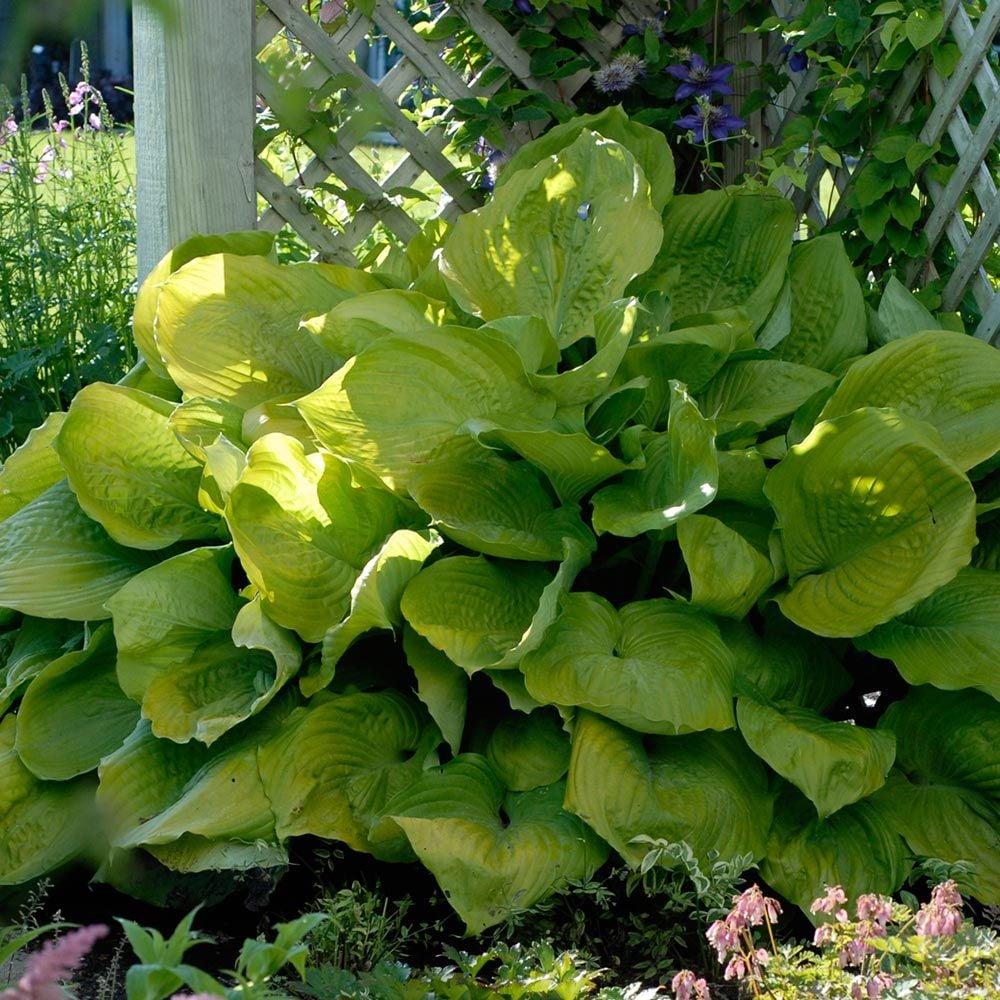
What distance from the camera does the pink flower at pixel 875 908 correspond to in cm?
151

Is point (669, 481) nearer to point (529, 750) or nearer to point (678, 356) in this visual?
point (678, 356)

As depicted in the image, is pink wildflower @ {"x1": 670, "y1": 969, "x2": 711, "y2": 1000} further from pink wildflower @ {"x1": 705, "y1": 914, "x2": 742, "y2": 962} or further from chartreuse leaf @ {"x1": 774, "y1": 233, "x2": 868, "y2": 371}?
chartreuse leaf @ {"x1": 774, "y1": 233, "x2": 868, "y2": 371}

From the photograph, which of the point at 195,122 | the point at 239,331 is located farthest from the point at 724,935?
the point at 195,122

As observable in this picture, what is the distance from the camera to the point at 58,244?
359cm

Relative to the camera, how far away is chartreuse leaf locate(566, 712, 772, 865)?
6.49 ft

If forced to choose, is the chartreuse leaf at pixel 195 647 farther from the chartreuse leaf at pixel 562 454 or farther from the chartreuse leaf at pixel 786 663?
the chartreuse leaf at pixel 786 663

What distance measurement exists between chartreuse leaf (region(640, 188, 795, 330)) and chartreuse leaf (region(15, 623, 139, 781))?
127cm

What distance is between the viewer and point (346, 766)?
2125 millimetres

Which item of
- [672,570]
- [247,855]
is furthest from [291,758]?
[672,570]

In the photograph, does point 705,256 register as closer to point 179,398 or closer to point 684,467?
point 684,467

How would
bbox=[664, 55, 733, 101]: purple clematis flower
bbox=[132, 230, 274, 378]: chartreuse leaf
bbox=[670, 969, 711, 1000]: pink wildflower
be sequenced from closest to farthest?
bbox=[670, 969, 711, 1000]: pink wildflower, bbox=[132, 230, 274, 378]: chartreuse leaf, bbox=[664, 55, 733, 101]: purple clematis flower

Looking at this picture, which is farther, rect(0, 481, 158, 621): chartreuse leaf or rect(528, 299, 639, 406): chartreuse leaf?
rect(0, 481, 158, 621): chartreuse leaf

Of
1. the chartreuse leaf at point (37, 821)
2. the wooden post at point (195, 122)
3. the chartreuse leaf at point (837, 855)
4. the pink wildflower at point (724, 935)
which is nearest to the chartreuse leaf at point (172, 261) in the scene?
the wooden post at point (195, 122)

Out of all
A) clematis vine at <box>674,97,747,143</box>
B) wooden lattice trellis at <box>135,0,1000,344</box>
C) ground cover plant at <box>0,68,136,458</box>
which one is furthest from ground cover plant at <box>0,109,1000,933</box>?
ground cover plant at <box>0,68,136,458</box>
